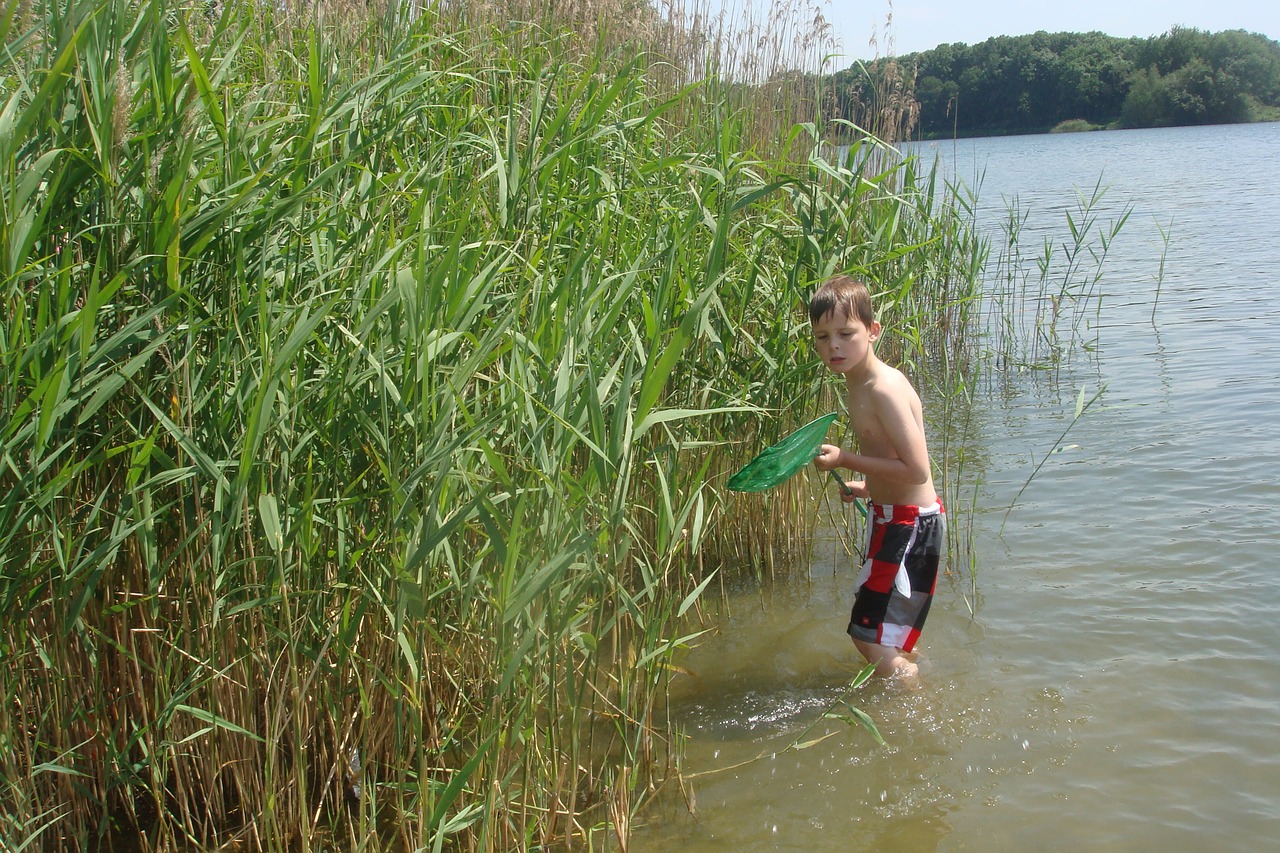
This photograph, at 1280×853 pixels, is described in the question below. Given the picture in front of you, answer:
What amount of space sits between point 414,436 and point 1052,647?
8.21 feet

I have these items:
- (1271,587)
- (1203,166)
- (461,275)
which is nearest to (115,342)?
(461,275)

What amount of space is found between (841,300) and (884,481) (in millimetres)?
628

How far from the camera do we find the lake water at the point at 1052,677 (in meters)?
2.71

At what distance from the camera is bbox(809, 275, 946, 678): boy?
322 cm

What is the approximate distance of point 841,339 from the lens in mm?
3244

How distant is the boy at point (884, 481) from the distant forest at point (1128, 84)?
39.9 meters

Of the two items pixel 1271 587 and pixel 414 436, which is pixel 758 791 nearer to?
pixel 414 436

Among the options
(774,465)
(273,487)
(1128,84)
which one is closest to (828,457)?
(774,465)

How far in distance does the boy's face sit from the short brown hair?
1 centimetres

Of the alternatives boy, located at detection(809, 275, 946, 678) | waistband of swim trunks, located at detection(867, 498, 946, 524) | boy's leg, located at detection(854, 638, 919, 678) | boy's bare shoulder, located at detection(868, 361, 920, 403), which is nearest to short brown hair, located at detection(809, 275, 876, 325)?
boy, located at detection(809, 275, 946, 678)

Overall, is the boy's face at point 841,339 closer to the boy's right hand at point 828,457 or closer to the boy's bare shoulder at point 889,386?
the boy's bare shoulder at point 889,386

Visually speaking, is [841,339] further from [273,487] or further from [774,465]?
[273,487]

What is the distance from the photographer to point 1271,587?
157 inches

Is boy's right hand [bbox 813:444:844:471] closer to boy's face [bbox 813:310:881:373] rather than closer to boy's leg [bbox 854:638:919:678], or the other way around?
boy's face [bbox 813:310:881:373]
